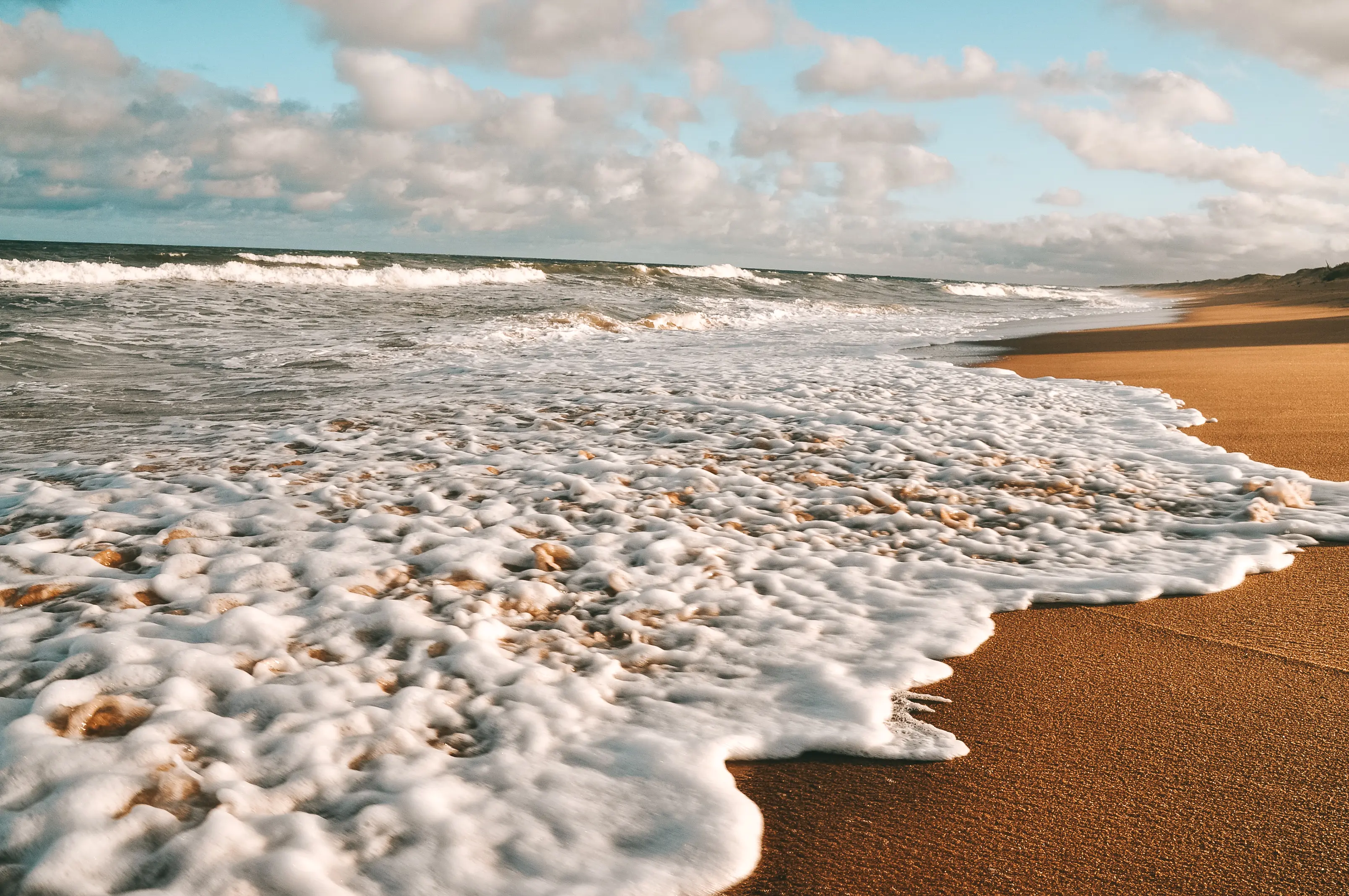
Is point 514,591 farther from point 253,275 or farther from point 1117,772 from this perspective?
point 253,275

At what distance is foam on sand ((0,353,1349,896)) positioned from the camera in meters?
1.85

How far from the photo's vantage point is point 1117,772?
6.80 ft

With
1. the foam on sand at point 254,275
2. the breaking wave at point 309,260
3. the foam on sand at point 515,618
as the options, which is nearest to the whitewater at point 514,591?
the foam on sand at point 515,618

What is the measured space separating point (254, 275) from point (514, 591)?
2446 cm

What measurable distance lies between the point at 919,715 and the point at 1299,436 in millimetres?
4686

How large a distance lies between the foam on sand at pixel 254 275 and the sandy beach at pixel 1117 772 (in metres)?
23.4

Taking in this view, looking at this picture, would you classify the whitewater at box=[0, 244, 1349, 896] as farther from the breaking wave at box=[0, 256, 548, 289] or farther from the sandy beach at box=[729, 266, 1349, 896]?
the breaking wave at box=[0, 256, 548, 289]

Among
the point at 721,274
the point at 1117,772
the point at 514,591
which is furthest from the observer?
the point at 721,274

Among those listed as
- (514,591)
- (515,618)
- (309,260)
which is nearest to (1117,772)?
(515,618)

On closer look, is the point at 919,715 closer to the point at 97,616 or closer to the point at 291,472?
the point at 97,616

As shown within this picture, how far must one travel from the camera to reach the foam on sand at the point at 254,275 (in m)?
21.2

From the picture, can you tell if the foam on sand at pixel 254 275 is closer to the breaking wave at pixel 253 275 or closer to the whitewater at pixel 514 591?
the breaking wave at pixel 253 275

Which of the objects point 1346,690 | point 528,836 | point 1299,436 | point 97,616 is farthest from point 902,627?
point 1299,436

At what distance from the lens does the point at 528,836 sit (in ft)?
6.12
